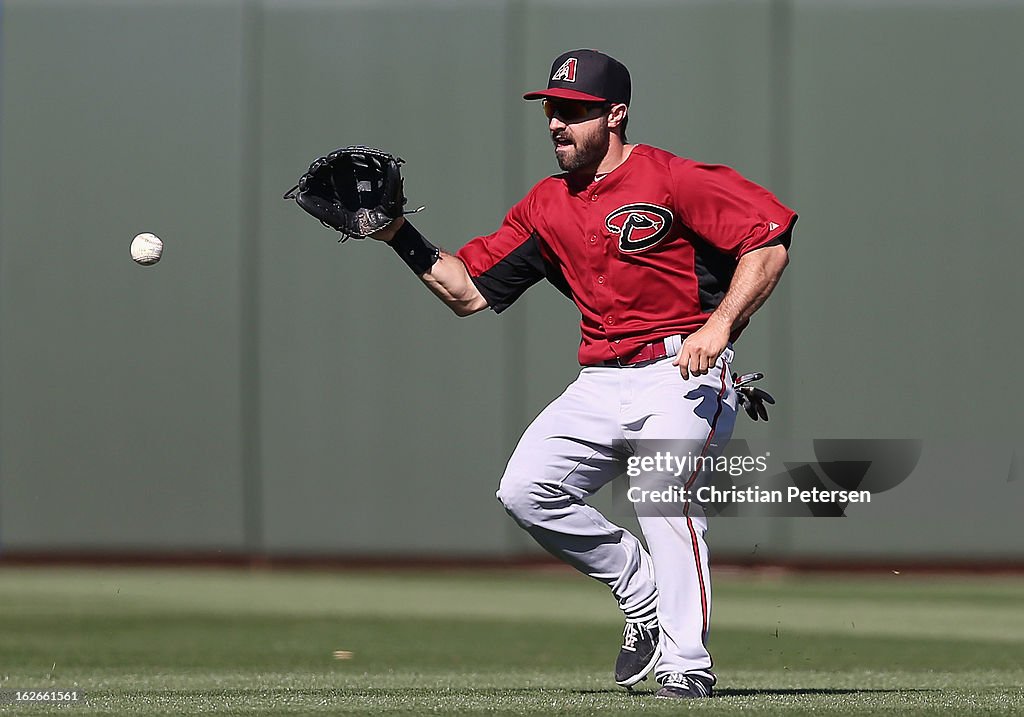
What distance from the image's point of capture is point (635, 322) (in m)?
5.92

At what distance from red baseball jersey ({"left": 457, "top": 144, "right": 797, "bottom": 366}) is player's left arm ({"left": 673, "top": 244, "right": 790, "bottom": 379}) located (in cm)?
5

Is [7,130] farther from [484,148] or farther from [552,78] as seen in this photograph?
[552,78]

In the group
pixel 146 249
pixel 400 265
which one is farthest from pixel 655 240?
pixel 400 265

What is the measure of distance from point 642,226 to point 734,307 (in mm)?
520

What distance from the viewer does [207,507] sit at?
1264 centimetres

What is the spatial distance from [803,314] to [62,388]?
17.6 feet

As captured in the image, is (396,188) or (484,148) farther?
(484,148)

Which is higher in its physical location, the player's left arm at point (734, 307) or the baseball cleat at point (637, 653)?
the player's left arm at point (734, 307)

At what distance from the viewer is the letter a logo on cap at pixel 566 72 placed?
600cm

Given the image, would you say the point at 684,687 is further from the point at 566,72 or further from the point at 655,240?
the point at 566,72

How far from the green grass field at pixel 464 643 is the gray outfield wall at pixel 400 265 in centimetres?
61


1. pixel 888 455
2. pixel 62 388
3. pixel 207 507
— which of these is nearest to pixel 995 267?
pixel 888 455

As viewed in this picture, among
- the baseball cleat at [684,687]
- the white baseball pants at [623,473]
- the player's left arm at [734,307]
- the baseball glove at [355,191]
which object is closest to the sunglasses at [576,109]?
the baseball glove at [355,191]

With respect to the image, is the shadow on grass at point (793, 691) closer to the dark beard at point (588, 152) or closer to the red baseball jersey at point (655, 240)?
the red baseball jersey at point (655, 240)
